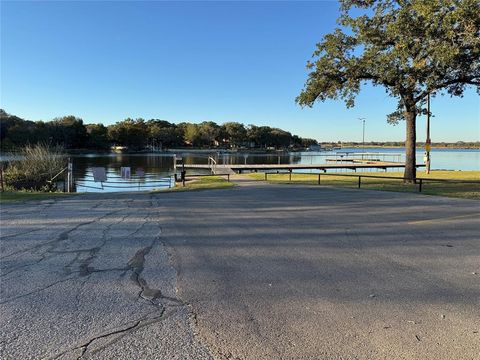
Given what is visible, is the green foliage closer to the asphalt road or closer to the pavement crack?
the asphalt road

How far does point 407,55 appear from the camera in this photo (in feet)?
54.2

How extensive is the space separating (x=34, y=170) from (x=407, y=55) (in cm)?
2260

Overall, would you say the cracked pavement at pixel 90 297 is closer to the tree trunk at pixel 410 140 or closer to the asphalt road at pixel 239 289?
the asphalt road at pixel 239 289

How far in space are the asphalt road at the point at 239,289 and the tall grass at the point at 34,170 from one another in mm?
16749

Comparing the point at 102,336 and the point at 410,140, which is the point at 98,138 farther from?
the point at 102,336

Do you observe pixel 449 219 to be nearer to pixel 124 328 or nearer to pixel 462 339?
pixel 462 339

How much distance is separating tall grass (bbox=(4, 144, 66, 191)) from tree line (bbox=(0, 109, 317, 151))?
65.3 metres

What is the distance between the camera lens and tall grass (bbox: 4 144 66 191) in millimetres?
23859

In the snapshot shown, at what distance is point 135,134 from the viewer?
13475 centimetres

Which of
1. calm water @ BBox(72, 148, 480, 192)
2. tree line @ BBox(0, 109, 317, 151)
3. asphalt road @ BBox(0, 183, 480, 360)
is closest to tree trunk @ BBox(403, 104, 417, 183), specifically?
asphalt road @ BBox(0, 183, 480, 360)

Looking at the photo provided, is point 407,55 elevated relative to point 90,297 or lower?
elevated

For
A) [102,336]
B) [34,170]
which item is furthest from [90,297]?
[34,170]

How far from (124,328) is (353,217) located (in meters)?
7.43

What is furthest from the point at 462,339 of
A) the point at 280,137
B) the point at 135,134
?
the point at 280,137
